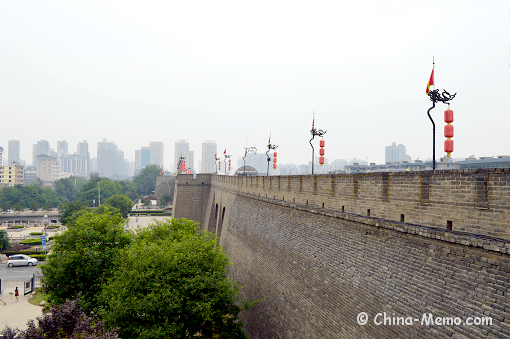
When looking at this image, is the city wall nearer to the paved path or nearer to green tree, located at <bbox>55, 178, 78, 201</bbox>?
the paved path

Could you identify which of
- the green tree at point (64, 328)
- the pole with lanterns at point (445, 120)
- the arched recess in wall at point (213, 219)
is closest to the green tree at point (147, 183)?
the arched recess in wall at point (213, 219)

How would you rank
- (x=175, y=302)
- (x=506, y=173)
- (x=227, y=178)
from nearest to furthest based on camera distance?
(x=506, y=173) < (x=175, y=302) < (x=227, y=178)

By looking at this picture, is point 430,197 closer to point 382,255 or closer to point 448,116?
point 382,255

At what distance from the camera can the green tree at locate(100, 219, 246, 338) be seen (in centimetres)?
967

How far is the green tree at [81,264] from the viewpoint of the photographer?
41.3 ft

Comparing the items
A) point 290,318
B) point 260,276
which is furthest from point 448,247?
point 260,276

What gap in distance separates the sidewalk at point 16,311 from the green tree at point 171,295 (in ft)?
26.9

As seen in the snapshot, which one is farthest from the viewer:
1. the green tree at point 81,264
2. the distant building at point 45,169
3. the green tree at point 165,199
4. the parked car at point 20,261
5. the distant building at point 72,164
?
the distant building at point 72,164

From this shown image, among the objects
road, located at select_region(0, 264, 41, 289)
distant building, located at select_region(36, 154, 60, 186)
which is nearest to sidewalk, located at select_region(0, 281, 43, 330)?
road, located at select_region(0, 264, 41, 289)

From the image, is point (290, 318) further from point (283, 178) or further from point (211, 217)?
point (211, 217)

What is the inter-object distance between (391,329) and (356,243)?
6.89ft

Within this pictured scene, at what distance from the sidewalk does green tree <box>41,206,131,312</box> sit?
460cm

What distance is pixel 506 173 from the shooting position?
475 centimetres

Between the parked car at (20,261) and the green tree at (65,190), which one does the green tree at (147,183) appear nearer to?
the green tree at (65,190)
